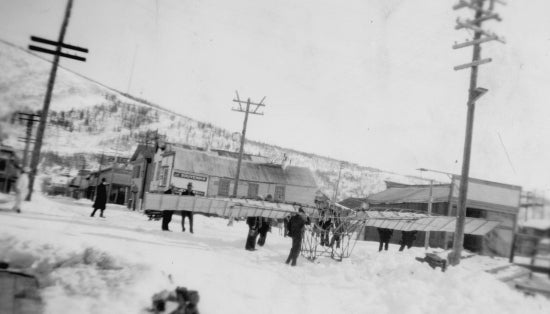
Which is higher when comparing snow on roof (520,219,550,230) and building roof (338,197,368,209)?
snow on roof (520,219,550,230)

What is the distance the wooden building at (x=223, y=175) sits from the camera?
39531 mm

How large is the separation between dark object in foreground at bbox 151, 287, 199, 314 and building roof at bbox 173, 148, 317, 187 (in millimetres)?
33375

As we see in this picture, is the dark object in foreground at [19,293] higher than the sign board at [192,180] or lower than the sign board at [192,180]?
lower

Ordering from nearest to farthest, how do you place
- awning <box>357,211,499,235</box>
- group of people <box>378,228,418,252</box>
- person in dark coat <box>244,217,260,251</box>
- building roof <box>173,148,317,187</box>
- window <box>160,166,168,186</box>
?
1. person in dark coat <box>244,217,260,251</box>
2. awning <box>357,211,499,235</box>
3. group of people <box>378,228,418,252</box>
4. window <box>160,166,168,186</box>
5. building roof <box>173,148,317,187</box>

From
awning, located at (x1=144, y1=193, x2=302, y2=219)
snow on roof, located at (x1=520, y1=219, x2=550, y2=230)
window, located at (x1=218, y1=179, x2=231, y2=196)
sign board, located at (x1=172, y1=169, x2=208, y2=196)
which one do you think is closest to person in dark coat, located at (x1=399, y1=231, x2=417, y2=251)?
awning, located at (x1=144, y1=193, x2=302, y2=219)

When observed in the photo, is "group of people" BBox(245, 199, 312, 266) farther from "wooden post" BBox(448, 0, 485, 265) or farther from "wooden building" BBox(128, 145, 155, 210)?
"wooden building" BBox(128, 145, 155, 210)

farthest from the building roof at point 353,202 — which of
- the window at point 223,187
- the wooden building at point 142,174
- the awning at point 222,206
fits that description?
the awning at point 222,206

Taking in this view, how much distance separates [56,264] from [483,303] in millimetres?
8780

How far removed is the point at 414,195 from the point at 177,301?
102 ft

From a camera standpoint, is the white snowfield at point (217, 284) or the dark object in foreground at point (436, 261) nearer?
the white snowfield at point (217, 284)

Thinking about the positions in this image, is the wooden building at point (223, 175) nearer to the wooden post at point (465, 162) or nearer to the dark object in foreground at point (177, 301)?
the wooden post at point (465, 162)

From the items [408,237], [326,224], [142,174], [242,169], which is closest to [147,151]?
[142,174]

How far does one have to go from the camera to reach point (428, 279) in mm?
9062

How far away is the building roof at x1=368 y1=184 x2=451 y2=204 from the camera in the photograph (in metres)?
29.3
